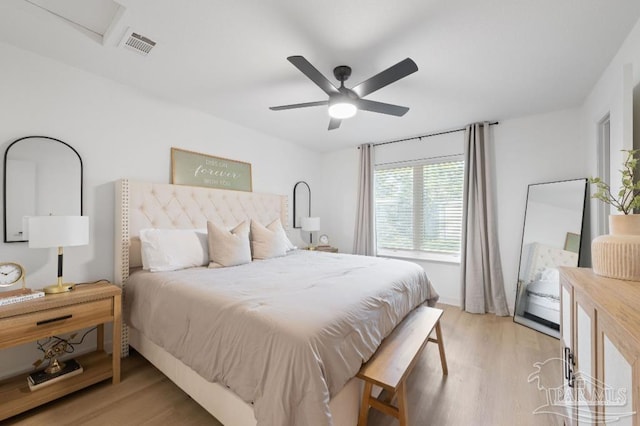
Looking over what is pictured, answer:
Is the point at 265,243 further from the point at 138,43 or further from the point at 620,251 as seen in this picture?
the point at 620,251

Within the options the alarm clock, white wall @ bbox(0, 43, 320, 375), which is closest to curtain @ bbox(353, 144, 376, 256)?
white wall @ bbox(0, 43, 320, 375)

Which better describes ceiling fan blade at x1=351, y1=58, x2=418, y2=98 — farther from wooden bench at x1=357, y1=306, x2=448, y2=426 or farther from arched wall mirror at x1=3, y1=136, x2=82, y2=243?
arched wall mirror at x1=3, y1=136, x2=82, y2=243

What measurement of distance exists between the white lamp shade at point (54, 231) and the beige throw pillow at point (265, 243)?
5.16 feet

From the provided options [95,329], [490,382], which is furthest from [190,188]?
[490,382]

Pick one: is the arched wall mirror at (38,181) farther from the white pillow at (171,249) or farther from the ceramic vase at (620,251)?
the ceramic vase at (620,251)

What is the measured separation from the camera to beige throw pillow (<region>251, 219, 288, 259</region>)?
10.0 ft

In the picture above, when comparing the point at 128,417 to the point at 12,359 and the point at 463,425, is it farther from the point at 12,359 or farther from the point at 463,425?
the point at 463,425

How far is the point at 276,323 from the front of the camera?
1.24 m

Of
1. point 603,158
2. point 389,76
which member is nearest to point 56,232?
point 389,76

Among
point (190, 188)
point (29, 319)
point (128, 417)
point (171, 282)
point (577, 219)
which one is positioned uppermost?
point (190, 188)

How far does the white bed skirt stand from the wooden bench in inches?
2.6

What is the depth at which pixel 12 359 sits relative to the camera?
75.9 inches

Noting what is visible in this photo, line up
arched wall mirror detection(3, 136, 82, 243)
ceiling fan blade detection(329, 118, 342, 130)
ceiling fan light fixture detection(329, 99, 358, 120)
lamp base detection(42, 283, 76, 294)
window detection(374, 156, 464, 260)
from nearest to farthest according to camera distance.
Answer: lamp base detection(42, 283, 76, 294) < arched wall mirror detection(3, 136, 82, 243) < ceiling fan light fixture detection(329, 99, 358, 120) < ceiling fan blade detection(329, 118, 342, 130) < window detection(374, 156, 464, 260)

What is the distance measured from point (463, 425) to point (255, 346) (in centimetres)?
138
